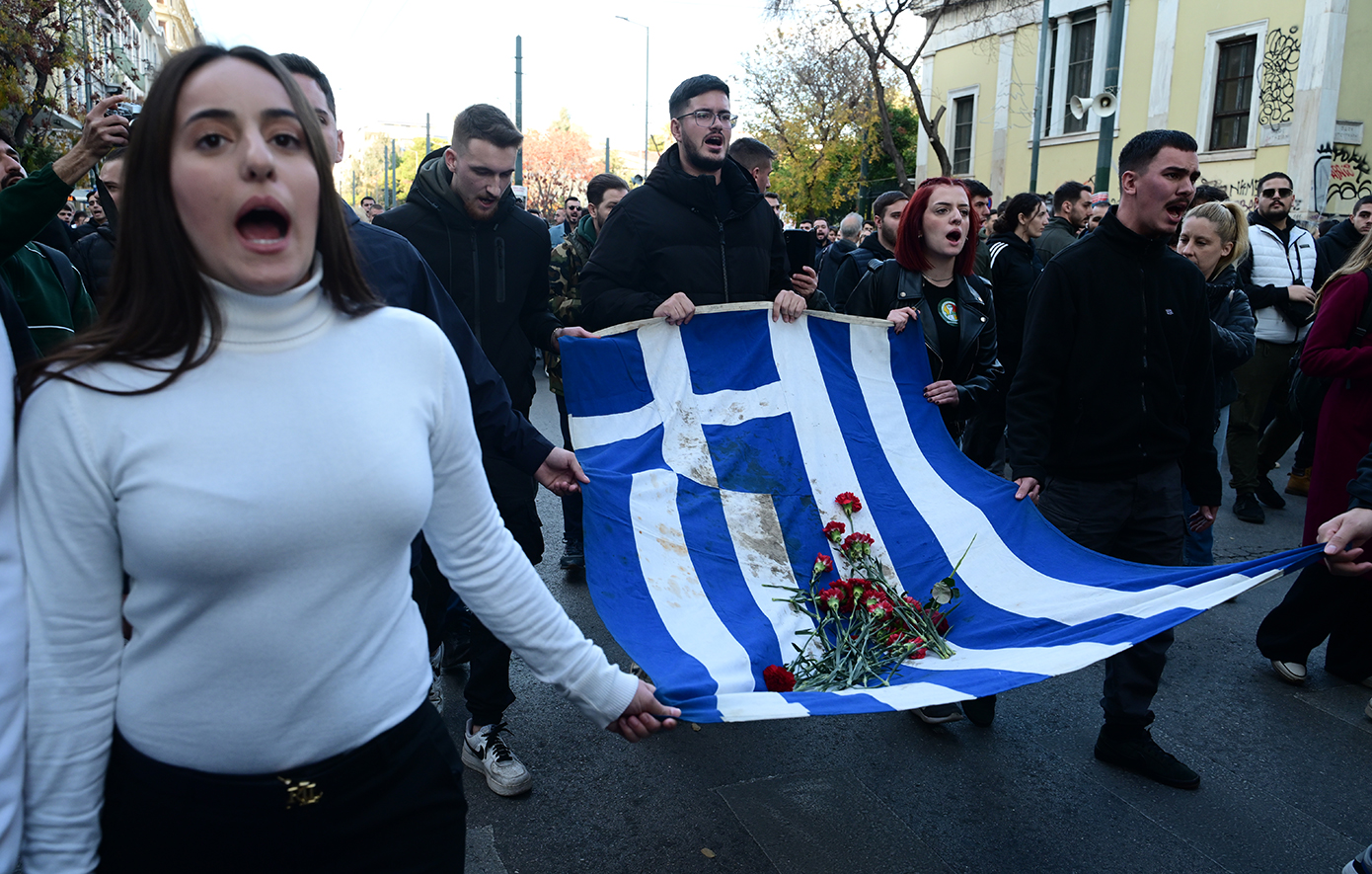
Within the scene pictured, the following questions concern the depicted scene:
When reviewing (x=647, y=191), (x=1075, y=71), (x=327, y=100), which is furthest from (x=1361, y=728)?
(x=1075, y=71)

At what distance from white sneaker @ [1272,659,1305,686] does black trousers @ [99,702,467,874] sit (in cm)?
413

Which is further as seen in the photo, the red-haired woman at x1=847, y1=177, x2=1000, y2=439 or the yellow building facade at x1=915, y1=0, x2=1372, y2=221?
the yellow building facade at x1=915, y1=0, x2=1372, y2=221

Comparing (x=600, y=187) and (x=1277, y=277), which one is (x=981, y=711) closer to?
(x=600, y=187)

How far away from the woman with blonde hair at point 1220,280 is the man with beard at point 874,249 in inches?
59.9

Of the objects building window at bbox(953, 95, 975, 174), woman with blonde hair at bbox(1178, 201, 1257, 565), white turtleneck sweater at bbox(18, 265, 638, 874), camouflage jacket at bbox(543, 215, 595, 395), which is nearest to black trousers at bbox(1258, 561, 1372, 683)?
woman with blonde hair at bbox(1178, 201, 1257, 565)

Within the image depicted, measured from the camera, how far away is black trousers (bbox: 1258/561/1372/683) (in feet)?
13.8

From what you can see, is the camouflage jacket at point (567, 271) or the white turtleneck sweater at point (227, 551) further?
the camouflage jacket at point (567, 271)

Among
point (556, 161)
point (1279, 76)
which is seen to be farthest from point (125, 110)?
point (556, 161)

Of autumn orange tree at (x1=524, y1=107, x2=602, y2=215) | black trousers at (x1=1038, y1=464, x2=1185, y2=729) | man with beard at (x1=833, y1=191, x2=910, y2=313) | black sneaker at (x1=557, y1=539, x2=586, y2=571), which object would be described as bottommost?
black sneaker at (x1=557, y1=539, x2=586, y2=571)

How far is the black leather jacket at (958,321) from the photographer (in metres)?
4.45

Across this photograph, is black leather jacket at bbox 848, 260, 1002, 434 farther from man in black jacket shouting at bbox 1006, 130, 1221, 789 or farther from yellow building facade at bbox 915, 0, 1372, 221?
yellow building facade at bbox 915, 0, 1372, 221

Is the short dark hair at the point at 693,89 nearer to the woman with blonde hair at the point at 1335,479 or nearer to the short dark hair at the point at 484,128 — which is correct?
the short dark hair at the point at 484,128

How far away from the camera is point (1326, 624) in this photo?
14.2 ft

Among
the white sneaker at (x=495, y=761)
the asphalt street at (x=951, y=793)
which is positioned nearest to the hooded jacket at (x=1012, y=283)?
the asphalt street at (x=951, y=793)
